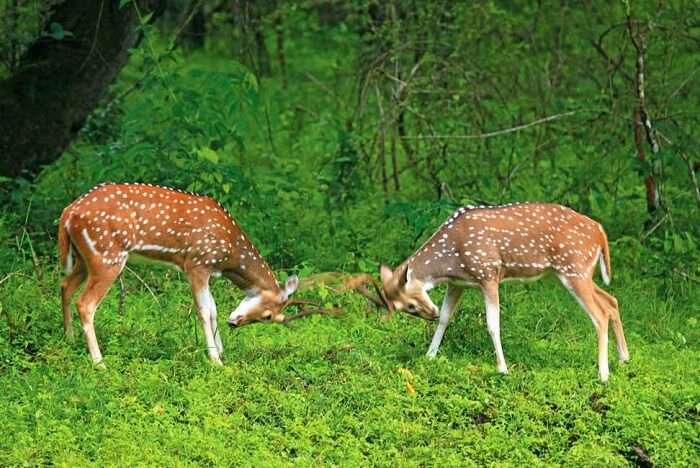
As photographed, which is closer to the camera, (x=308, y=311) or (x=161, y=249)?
(x=161, y=249)

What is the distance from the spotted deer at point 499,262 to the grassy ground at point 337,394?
12.9 inches

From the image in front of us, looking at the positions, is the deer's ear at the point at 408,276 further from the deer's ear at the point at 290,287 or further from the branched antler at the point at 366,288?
the deer's ear at the point at 290,287

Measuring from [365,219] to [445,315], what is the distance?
10.2ft

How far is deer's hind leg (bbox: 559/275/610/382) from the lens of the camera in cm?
859

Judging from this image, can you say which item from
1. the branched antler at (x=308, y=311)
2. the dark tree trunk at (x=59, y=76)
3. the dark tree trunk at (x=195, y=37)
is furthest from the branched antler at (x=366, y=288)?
the dark tree trunk at (x=195, y=37)

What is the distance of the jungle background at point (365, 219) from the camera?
7.79 m

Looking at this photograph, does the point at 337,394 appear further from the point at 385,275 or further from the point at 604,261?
the point at 604,261

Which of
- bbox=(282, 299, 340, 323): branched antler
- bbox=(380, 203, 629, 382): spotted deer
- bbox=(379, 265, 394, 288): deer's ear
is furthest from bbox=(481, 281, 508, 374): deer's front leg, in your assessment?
bbox=(282, 299, 340, 323): branched antler

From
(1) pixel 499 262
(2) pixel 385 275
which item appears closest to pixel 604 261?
(1) pixel 499 262

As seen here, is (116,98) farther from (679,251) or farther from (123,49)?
(679,251)

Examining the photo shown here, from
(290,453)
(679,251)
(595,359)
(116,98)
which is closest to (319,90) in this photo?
(116,98)

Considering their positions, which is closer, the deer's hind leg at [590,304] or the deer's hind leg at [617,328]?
the deer's hind leg at [590,304]

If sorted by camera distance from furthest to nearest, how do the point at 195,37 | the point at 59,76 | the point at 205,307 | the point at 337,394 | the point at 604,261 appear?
the point at 195,37
the point at 59,76
the point at 604,261
the point at 205,307
the point at 337,394

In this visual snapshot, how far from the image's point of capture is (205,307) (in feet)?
28.9
